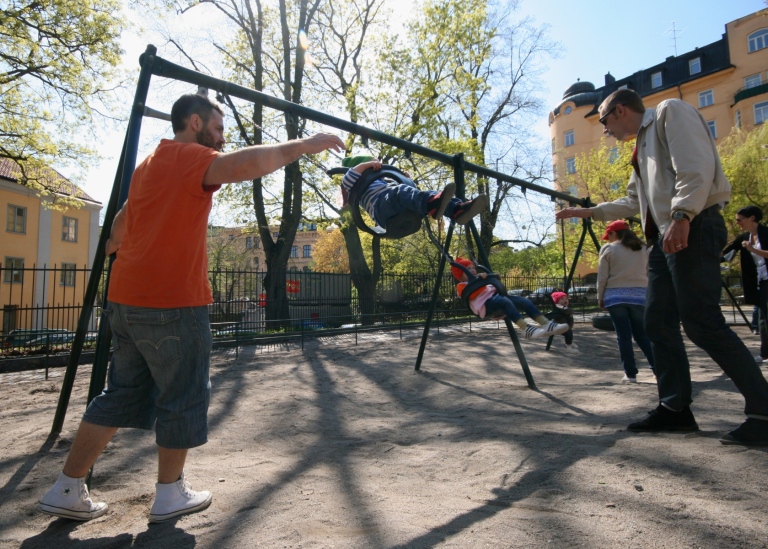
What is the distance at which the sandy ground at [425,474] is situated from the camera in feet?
5.77

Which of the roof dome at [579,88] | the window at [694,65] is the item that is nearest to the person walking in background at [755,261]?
the window at [694,65]

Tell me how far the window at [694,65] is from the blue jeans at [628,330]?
40.9m

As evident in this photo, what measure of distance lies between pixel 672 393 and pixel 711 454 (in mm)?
584

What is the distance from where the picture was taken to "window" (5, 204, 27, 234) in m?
23.2

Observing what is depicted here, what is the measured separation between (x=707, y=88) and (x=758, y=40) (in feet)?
12.5

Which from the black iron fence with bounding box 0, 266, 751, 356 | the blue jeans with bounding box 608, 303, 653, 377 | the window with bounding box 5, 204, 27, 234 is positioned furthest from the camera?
the window with bounding box 5, 204, 27, 234

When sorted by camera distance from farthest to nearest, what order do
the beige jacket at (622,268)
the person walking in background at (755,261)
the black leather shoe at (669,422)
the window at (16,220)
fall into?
1. the window at (16,220)
2. the person walking in background at (755,261)
3. the beige jacket at (622,268)
4. the black leather shoe at (669,422)

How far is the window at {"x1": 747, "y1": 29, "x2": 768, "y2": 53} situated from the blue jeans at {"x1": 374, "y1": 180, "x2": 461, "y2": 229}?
1566 inches

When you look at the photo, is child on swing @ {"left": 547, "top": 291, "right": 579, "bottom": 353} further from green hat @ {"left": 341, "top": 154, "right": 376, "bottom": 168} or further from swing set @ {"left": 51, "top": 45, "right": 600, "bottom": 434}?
green hat @ {"left": 341, "top": 154, "right": 376, "bottom": 168}

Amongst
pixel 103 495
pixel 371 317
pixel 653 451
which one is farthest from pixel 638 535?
pixel 371 317

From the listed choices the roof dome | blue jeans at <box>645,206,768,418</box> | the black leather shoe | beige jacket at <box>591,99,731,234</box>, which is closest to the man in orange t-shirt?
beige jacket at <box>591,99,731,234</box>

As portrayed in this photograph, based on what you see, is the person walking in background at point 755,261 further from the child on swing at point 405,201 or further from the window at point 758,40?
the window at point 758,40

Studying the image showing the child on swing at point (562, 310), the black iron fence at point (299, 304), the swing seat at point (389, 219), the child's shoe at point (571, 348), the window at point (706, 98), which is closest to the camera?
the swing seat at point (389, 219)

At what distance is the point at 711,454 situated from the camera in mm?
2354
